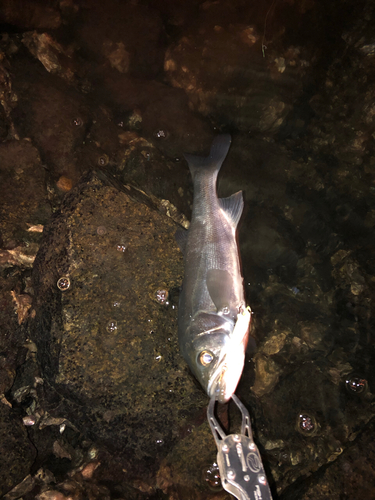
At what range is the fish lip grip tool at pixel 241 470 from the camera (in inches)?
87.0

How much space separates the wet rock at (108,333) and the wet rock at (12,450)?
0.43 m

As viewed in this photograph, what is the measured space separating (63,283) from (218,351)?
1.86 meters

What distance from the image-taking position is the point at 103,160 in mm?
3965

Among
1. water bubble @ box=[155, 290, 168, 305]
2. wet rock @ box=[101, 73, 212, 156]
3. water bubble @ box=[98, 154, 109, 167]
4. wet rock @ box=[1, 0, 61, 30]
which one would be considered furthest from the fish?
wet rock @ box=[1, 0, 61, 30]

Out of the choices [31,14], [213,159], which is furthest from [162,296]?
[31,14]

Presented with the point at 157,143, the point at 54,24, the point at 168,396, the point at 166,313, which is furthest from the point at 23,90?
the point at 168,396

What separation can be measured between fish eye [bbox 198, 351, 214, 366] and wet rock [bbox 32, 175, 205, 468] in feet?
1.52

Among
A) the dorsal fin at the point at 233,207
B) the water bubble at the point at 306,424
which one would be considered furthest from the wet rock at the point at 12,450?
the dorsal fin at the point at 233,207

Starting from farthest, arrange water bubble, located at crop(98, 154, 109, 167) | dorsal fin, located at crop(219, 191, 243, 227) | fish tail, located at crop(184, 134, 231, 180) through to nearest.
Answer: water bubble, located at crop(98, 154, 109, 167)
fish tail, located at crop(184, 134, 231, 180)
dorsal fin, located at crop(219, 191, 243, 227)

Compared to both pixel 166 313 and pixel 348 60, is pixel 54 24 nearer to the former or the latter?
pixel 348 60

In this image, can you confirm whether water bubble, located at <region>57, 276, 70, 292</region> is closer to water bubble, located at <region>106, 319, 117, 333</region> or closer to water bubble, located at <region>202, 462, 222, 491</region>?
water bubble, located at <region>106, 319, 117, 333</region>

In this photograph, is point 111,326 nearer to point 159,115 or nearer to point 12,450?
point 12,450

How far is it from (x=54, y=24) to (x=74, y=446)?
5916mm

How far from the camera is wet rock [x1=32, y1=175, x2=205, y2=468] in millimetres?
2973
